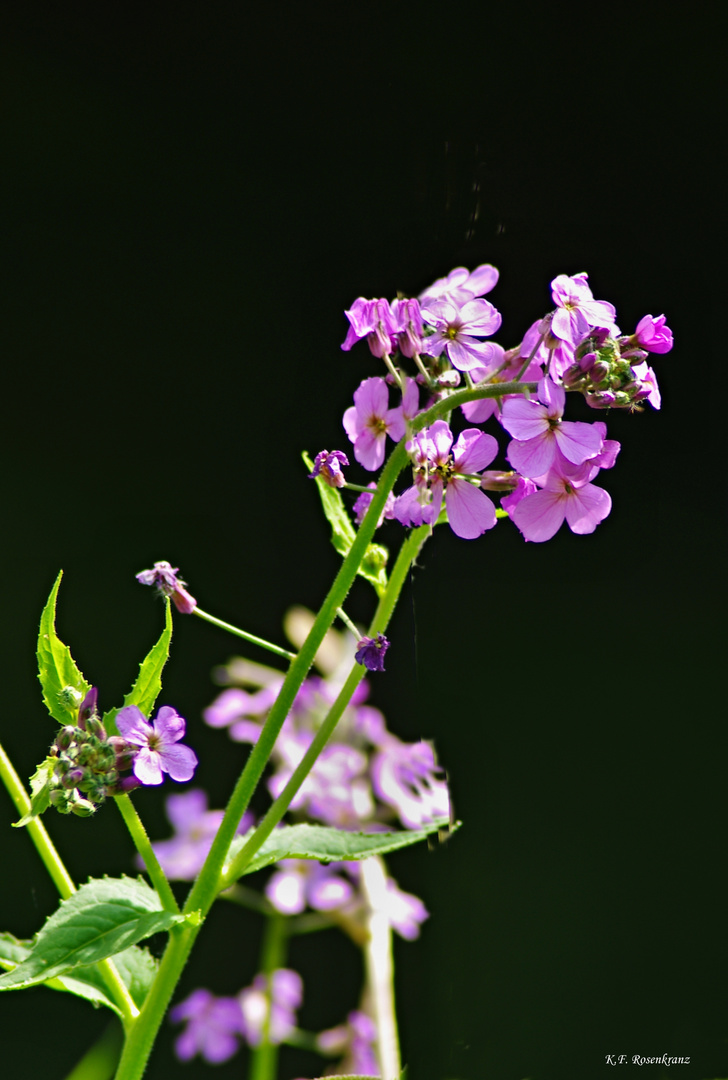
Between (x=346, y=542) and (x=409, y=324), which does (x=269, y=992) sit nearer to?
(x=346, y=542)

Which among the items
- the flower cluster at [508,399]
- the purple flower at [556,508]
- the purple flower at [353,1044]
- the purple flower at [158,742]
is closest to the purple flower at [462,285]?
the flower cluster at [508,399]

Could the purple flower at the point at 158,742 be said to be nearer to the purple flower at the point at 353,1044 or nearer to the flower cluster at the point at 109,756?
the flower cluster at the point at 109,756

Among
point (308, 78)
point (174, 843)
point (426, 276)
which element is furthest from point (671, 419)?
point (308, 78)

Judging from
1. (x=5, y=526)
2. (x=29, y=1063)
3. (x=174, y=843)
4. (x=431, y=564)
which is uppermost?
(x=5, y=526)

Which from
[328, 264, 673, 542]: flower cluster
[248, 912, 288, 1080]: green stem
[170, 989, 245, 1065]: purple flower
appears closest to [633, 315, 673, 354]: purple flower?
[328, 264, 673, 542]: flower cluster

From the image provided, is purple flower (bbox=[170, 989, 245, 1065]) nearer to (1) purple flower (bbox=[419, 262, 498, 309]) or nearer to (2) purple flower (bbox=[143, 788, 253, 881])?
(2) purple flower (bbox=[143, 788, 253, 881])

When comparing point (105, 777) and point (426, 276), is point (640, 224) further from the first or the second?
point (105, 777)

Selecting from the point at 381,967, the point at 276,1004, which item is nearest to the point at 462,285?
the point at 381,967
